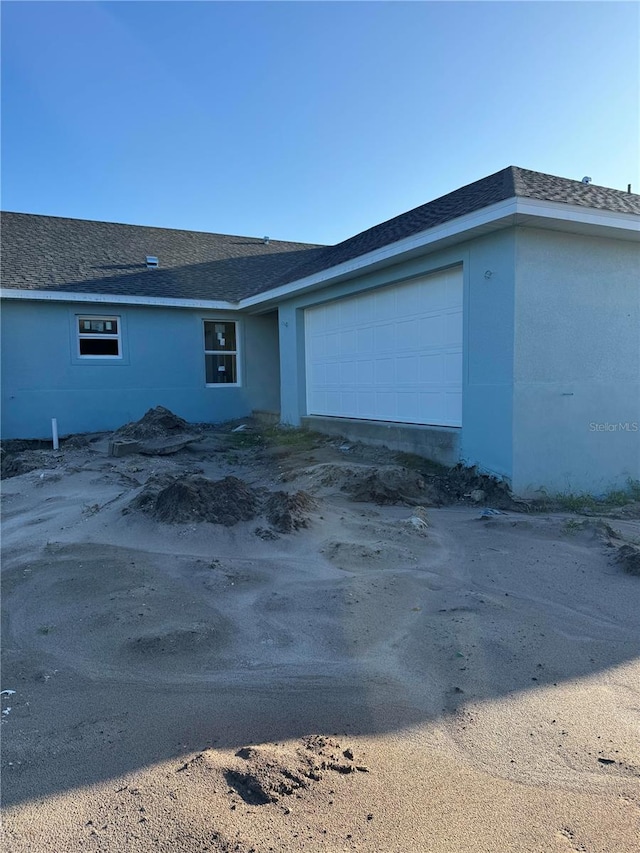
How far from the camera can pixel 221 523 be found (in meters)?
5.93

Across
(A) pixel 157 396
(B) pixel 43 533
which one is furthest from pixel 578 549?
(A) pixel 157 396

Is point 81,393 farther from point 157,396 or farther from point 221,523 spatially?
point 221,523

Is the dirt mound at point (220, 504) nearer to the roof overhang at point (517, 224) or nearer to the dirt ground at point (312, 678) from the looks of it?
the dirt ground at point (312, 678)

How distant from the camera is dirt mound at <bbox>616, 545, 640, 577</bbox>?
5.23m

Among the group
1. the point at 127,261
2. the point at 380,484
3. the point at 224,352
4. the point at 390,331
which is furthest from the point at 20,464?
the point at 127,261

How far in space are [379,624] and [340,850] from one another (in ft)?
6.85

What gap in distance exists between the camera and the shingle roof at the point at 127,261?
575 inches

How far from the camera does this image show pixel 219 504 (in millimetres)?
6156

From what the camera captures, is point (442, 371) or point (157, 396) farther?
point (157, 396)

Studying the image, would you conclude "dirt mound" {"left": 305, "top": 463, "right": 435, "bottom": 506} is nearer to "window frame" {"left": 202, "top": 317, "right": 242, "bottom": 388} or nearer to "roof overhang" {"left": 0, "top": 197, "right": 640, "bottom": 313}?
"roof overhang" {"left": 0, "top": 197, "right": 640, "bottom": 313}

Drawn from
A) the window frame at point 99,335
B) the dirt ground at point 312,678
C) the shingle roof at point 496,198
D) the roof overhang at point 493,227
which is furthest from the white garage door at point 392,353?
the window frame at point 99,335

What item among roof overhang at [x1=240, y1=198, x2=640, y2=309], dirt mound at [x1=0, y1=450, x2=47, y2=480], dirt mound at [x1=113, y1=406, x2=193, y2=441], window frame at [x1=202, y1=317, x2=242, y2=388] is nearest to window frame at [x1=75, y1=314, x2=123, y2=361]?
window frame at [x1=202, y1=317, x2=242, y2=388]

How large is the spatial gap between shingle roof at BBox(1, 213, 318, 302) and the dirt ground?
30.9ft

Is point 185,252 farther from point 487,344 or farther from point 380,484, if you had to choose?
point 380,484
